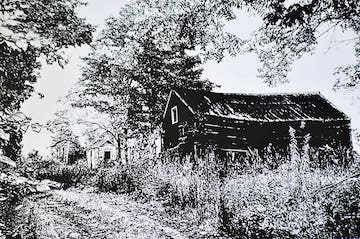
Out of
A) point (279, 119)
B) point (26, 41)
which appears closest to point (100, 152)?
point (26, 41)

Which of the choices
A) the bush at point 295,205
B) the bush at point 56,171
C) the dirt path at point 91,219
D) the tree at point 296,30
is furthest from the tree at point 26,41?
the bush at point 295,205

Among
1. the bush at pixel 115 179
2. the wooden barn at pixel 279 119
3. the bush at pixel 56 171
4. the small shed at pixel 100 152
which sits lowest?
the bush at pixel 115 179

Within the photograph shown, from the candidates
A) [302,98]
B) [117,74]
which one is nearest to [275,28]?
[302,98]

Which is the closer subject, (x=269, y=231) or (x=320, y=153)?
(x=269, y=231)

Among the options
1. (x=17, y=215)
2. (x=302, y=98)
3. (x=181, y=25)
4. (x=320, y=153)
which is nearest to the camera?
(x=17, y=215)

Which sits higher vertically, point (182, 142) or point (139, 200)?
point (182, 142)

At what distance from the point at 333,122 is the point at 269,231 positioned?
3.32ft

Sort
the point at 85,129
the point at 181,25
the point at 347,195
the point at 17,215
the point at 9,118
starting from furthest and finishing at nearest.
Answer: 1. the point at 181,25
2. the point at 347,195
3. the point at 85,129
4. the point at 17,215
5. the point at 9,118

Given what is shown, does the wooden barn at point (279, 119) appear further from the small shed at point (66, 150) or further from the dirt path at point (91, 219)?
the small shed at point (66, 150)

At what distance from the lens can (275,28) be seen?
2717 millimetres

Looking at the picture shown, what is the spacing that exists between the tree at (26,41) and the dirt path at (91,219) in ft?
1.59

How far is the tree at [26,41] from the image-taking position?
1796mm

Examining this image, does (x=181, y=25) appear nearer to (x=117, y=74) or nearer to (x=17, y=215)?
(x=117, y=74)

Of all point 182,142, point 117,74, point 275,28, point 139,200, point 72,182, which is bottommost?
point 139,200
